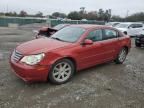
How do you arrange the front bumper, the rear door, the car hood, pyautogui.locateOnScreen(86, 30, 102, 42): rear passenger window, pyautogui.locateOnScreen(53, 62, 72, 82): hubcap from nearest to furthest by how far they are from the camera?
the front bumper
the car hood
pyautogui.locateOnScreen(53, 62, 72, 82): hubcap
pyautogui.locateOnScreen(86, 30, 102, 42): rear passenger window
the rear door

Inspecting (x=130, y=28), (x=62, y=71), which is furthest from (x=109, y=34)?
(x=130, y=28)

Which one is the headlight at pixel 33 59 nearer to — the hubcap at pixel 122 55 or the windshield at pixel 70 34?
the windshield at pixel 70 34

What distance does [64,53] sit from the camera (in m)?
5.04

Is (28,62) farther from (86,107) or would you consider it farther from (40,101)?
(86,107)

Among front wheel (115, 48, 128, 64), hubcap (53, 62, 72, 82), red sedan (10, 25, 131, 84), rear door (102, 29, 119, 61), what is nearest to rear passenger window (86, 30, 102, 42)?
red sedan (10, 25, 131, 84)

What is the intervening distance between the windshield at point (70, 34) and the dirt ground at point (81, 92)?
110 cm

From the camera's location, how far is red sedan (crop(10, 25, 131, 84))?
470 cm

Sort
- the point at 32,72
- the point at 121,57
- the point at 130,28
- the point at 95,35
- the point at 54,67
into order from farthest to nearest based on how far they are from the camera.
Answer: the point at 130,28, the point at 121,57, the point at 95,35, the point at 54,67, the point at 32,72

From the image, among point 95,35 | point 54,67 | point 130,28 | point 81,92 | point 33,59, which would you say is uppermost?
point 130,28

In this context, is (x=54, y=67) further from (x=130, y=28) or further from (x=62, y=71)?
(x=130, y=28)

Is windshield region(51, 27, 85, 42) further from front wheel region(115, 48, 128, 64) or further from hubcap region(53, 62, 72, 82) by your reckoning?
front wheel region(115, 48, 128, 64)

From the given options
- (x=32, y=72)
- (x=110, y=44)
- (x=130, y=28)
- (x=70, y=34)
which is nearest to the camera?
(x=32, y=72)

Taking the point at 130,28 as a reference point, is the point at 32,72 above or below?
below

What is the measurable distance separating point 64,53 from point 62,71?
1.62 feet
